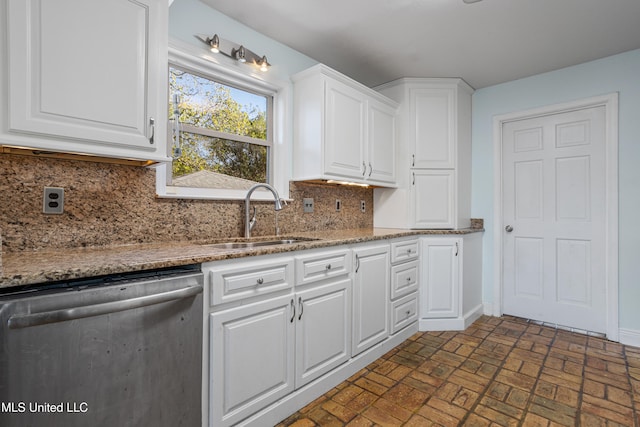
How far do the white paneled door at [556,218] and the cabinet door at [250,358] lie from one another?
2.75m

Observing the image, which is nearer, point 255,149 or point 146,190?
point 146,190

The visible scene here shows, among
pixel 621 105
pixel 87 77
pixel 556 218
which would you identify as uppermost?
pixel 621 105

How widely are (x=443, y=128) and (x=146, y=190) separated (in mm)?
2739

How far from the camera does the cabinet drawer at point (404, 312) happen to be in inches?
103

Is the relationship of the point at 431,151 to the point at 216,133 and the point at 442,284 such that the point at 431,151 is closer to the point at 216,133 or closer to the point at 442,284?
the point at 442,284

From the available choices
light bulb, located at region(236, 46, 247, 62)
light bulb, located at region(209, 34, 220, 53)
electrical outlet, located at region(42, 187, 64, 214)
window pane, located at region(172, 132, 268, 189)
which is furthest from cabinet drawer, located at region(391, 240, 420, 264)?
electrical outlet, located at region(42, 187, 64, 214)

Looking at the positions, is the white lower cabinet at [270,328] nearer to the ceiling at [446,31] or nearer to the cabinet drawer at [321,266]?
the cabinet drawer at [321,266]

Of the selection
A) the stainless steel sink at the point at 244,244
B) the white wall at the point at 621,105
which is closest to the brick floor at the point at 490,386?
the white wall at the point at 621,105

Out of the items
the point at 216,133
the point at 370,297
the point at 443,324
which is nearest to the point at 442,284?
the point at 443,324

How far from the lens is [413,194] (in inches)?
128

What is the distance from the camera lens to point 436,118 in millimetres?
3215

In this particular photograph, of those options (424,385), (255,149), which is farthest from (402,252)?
(255,149)

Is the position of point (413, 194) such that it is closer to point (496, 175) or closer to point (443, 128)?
point (443, 128)

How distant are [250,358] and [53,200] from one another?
1194 mm
